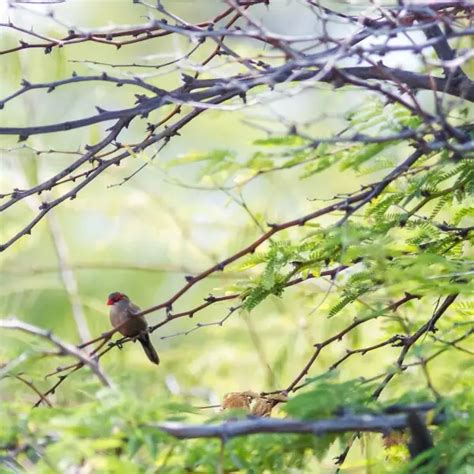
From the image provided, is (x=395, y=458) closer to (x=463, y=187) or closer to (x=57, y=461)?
(x=463, y=187)

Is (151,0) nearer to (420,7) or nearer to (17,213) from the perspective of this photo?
(17,213)

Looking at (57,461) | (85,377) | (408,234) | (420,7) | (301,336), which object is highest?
(301,336)

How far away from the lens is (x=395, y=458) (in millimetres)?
3389

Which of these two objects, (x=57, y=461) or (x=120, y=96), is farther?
(x=120, y=96)

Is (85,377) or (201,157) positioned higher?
(201,157)

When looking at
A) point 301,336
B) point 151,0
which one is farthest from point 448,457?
point 151,0

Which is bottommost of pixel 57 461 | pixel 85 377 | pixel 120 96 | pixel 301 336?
pixel 57 461

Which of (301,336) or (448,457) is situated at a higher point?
(301,336)

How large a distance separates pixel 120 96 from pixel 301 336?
536 cm

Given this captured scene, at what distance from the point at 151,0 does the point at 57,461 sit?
9.34 m

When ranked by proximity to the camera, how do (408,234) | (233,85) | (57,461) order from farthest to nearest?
(408,234) < (233,85) < (57,461)

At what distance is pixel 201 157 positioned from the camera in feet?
10.3

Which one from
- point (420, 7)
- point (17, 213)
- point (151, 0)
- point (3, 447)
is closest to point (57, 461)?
point (3, 447)

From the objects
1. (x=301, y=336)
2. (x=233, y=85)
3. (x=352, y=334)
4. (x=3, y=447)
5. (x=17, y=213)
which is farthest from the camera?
(x=17, y=213)
